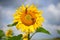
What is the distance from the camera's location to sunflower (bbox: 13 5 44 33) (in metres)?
→ 0.96

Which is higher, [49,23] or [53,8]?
[53,8]

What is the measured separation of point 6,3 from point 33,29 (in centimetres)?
192

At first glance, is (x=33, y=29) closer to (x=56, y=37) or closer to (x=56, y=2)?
(x=56, y=37)

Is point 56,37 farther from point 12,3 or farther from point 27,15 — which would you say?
point 27,15

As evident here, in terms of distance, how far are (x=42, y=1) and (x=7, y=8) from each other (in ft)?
1.80

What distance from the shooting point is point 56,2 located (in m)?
2.88

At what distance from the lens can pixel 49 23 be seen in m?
2.79

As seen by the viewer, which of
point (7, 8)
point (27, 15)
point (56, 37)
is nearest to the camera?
point (27, 15)

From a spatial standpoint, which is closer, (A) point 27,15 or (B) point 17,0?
(A) point 27,15

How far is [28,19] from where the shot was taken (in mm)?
1006

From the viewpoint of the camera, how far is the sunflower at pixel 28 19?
0.96 metres

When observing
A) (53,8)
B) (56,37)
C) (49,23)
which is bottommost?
A: (56,37)

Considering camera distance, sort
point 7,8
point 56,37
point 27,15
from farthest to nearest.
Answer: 1. point 7,8
2. point 56,37
3. point 27,15

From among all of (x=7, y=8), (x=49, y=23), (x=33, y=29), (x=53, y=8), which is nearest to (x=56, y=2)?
(x=53, y=8)
